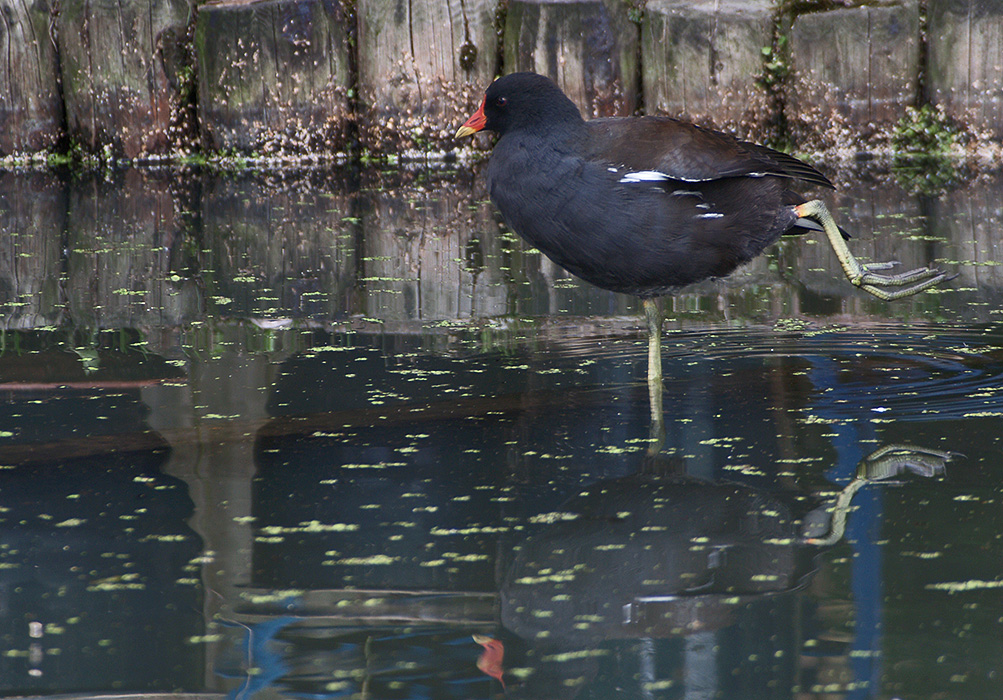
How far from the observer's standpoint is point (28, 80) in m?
7.48

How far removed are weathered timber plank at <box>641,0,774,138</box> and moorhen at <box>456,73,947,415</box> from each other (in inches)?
163

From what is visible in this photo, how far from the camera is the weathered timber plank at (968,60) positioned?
6.81 m

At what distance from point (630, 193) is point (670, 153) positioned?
17 cm

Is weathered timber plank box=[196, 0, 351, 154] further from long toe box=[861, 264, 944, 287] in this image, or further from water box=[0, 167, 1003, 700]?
long toe box=[861, 264, 944, 287]

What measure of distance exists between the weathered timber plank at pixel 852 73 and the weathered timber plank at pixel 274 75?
2838mm

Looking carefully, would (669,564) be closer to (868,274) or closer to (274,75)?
(868,274)

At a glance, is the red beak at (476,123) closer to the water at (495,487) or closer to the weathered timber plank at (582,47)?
the water at (495,487)

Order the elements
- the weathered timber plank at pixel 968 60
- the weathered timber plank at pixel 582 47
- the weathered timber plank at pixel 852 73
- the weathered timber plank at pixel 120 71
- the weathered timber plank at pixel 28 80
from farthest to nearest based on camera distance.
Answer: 1. the weathered timber plank at pixel 120 71
2. the weathered timber plank at pixel 28 80
3. the weathered timber plank at pixel 582 47
4. the weathered timber plank at pixel 852 73
5. the weathered timber plank at pixel 968 60

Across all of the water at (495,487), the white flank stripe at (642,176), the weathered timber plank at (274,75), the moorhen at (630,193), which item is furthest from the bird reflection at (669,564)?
the weathered timber plank at (274,75)

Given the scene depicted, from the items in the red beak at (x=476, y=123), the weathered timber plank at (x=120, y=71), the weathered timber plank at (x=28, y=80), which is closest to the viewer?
the red beak at (x=476, y=123)

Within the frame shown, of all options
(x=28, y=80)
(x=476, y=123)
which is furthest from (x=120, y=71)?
(x=476, y=123)

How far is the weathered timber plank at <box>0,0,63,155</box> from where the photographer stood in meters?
7.32

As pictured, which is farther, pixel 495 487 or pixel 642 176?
pixel 642 176

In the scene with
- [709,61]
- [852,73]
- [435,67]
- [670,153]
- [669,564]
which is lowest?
[669,564]
